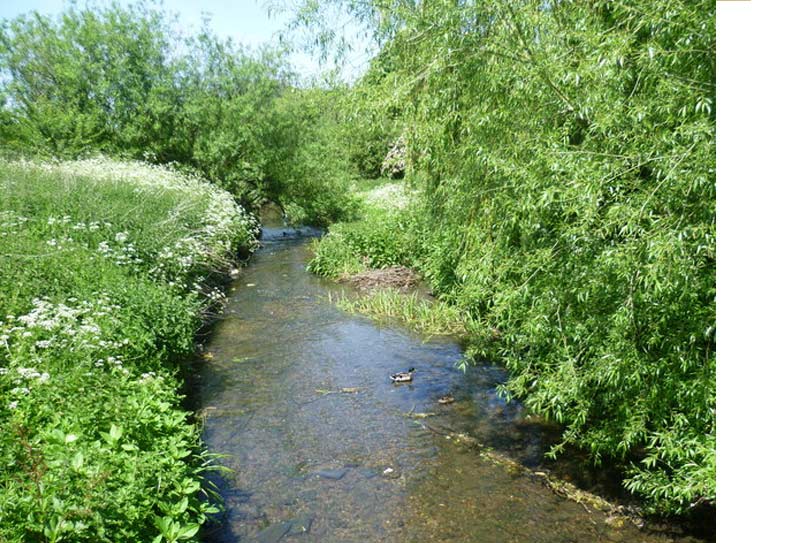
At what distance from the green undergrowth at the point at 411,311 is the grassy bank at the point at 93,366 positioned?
265 centimetres

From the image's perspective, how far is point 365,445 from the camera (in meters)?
6.47

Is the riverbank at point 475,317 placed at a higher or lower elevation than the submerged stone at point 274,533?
higher

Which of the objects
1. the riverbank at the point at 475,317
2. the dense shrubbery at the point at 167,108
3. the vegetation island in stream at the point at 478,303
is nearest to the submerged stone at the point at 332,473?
the vegetation island in stream at the point at 478,303

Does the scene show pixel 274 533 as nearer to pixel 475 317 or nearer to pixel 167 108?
pixel 475 317

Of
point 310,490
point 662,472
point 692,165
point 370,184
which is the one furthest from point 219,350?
point 370,184

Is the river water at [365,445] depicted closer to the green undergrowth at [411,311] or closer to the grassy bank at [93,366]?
the green undergrowth at [411,311]

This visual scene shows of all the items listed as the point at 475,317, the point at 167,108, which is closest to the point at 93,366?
the point at 475,317

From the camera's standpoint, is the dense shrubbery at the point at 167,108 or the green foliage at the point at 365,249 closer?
the green foliage at the point at 365,249

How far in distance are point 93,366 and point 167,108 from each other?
16452 mm

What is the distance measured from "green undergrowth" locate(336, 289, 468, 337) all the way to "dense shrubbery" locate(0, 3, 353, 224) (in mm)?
9311

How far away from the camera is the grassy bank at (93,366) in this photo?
3.36m

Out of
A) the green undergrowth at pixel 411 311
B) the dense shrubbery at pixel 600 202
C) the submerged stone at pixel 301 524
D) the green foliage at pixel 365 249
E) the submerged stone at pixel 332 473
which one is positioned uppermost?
the dense shrubbery at pixel 600 202

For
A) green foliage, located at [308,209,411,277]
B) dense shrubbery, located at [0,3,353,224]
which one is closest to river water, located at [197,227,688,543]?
green foliage, located at [308,209,411,277]
